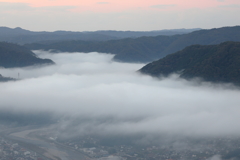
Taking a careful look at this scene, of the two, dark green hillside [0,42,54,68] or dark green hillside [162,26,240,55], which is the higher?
dark green hillside [162,26,240,55]

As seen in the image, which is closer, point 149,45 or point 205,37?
point 205,37

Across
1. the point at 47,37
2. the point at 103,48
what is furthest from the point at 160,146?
the point at 47,37

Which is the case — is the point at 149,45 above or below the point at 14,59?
above

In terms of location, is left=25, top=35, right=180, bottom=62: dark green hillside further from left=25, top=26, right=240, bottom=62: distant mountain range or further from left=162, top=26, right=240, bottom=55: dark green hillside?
left=162, top=26, right=240, bottom=55: dark green hillside

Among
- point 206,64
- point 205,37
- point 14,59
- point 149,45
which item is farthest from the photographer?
point 149,45

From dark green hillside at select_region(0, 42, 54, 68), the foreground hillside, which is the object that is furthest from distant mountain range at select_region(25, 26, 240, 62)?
the foreground hillside

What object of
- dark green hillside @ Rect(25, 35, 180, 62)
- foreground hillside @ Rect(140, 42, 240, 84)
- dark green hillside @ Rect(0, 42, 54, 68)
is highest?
dark green hillside @ Rect(25, 35, 180, 62)

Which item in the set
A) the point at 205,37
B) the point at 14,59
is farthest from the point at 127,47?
the point at 14,59

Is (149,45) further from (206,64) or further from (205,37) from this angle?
(206,64)

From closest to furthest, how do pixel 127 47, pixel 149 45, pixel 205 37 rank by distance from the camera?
pixel 127 47 < pixel 205 37 < pixel 149 45
